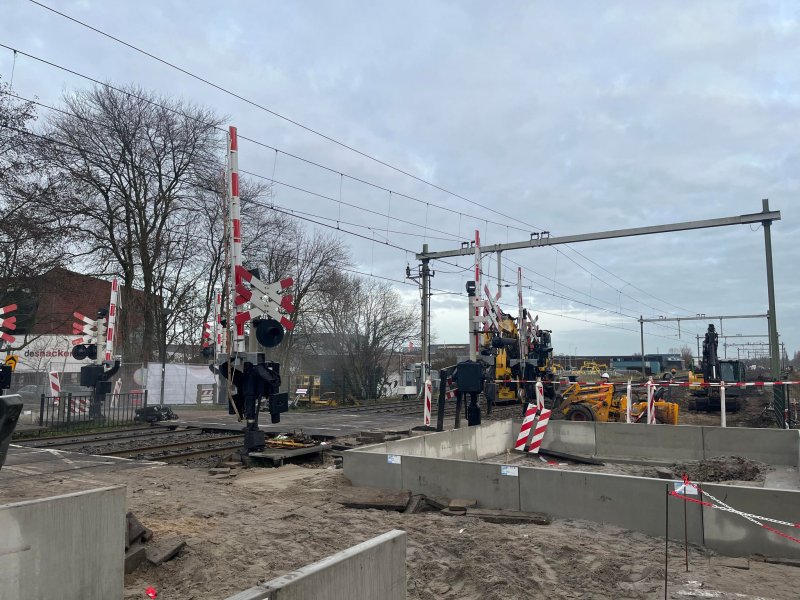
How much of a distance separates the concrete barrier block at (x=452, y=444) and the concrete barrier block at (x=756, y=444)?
513cm

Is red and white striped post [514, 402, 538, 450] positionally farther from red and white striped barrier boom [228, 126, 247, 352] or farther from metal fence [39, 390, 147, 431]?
metal fence [39, 390, 147, 431]

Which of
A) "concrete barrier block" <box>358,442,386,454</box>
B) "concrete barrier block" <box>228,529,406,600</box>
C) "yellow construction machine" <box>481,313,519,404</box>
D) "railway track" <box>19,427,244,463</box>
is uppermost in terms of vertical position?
"yellow construction machine" <box>481,313,519,404</box>

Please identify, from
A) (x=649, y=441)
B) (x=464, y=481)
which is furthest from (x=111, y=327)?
(x=649, y=441)

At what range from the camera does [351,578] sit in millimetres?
3424

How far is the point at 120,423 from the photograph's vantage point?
19578 mm

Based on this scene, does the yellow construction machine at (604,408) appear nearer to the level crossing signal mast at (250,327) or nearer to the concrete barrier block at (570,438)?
the concrete barrier block at (570,438)

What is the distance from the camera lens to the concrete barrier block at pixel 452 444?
12.1m

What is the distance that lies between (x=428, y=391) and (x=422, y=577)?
11050 mm

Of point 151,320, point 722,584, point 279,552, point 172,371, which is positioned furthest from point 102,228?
point 722,584

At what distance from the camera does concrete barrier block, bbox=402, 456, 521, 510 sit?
823cm

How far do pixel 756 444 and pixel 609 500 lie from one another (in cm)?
763

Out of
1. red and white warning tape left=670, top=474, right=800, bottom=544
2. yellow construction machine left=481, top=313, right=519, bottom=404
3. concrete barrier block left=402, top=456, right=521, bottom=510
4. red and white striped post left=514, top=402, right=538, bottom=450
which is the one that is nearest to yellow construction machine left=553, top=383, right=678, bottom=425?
red and white striped post left=514, top=402, right=538, bottom=450

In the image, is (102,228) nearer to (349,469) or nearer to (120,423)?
(120,423)

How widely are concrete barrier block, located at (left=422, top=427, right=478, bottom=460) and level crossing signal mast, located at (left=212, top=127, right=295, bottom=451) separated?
9.55 feet
